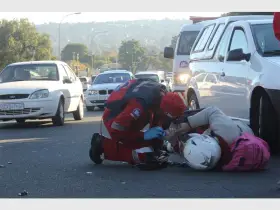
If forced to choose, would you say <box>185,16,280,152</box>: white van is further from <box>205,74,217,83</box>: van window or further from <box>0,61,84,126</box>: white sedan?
<box>0,61,84,126</box>: white sedan

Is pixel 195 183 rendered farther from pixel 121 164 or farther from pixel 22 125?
pixel 22 125

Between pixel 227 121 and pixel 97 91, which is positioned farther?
pixel 97 91

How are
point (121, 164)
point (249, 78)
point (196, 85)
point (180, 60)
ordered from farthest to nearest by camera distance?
point (180, 60), point (196, 85), point (249, 78), point (121, 164)

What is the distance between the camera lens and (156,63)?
94812 mm

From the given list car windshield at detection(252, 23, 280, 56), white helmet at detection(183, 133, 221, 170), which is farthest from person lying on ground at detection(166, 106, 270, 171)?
car windshield at detection(252, 23, 280, 56)

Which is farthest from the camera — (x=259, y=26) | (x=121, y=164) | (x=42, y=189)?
(x=259, y=26)

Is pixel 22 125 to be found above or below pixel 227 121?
below

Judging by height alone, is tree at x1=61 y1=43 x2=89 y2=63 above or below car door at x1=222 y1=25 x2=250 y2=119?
below

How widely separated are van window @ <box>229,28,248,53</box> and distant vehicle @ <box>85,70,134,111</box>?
1299cm

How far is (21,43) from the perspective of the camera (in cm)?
6669

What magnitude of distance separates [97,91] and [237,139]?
16.1m

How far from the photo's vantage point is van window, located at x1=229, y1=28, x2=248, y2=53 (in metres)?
9.23

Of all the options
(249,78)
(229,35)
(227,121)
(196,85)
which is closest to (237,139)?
(227,121)

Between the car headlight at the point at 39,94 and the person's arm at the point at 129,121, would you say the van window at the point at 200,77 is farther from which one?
the car headlight at the point at 39,94
